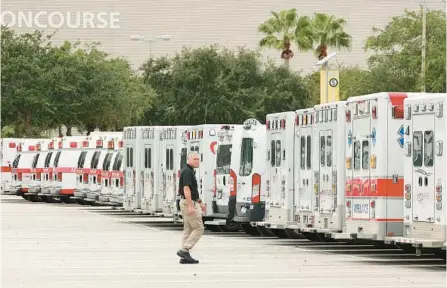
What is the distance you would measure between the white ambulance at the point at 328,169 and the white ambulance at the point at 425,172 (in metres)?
2.98

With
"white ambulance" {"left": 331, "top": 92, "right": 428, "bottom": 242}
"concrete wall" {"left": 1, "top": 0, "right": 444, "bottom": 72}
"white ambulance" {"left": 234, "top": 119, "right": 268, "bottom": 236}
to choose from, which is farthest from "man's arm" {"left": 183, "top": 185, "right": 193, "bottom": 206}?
"concrete wall" {"left": 1, "top": 0, "right": 444, "bottom": 72}

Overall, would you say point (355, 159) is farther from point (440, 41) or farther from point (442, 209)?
point (440, 41)

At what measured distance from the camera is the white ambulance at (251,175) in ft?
111

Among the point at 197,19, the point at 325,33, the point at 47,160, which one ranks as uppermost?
the point at 197,19

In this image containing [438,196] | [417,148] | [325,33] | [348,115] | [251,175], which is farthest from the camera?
[325,33]

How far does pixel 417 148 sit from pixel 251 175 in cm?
1046

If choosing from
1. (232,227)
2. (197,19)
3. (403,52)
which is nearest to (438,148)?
(232,227)

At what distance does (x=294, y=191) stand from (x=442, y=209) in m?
7.84

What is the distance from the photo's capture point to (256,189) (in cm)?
3388

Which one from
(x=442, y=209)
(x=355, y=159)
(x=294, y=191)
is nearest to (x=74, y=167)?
(x=294, y=191)

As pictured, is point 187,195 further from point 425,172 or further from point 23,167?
point 23,167

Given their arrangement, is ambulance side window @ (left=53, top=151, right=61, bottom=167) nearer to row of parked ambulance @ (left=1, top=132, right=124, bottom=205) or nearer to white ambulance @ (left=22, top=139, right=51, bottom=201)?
row of parked ambulance @ (left=1, top=132, right=124, bottom=205)

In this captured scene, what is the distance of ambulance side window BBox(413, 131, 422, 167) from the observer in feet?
78.3

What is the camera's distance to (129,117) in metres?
83.7
